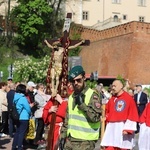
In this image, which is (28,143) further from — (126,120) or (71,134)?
(71,134)

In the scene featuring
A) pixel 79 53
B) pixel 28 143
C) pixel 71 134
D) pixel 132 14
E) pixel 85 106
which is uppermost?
pixel 132 14

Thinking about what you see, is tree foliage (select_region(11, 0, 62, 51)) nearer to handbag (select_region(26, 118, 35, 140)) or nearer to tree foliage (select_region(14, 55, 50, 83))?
tree foliage (select_region(14, 55, 50, 83))

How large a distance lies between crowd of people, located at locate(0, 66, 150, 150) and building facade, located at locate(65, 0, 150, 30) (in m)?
54.4

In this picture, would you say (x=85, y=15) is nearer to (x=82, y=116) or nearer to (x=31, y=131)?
(x=31, y=131)

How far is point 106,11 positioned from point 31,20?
17509 mm

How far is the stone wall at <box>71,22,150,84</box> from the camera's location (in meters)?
47.0

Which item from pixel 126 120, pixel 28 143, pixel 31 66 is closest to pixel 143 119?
pixel 126 120

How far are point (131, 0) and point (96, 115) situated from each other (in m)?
69.9

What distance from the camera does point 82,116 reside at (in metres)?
6.51

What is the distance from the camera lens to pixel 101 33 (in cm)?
5391

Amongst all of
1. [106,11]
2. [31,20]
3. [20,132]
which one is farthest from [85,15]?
[20,132]

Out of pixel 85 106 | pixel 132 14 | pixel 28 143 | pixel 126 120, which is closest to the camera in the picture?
pixel 85 106

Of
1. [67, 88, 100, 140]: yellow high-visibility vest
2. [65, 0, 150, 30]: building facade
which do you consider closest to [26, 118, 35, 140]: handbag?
[67, 88, 100, 140]: yellow high-visibility vest

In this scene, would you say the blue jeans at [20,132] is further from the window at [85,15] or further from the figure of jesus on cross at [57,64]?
the window at [85,15]
